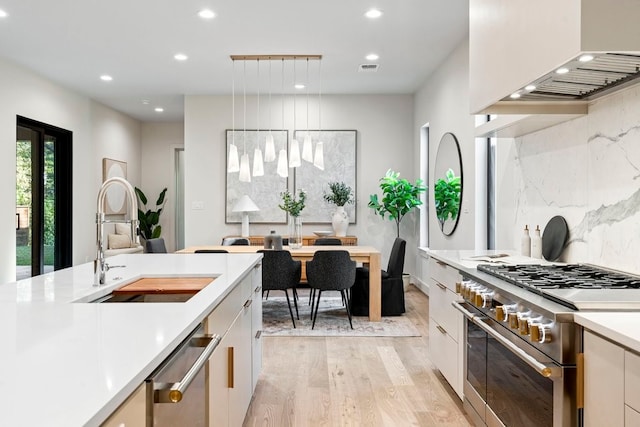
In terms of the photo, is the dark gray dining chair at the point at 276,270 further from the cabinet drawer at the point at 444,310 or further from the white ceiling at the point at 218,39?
the white ceiling at the point at 218,39

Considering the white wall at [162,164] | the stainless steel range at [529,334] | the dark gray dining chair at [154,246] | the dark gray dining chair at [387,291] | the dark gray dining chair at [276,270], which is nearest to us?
the stainless steel range at [529,334]

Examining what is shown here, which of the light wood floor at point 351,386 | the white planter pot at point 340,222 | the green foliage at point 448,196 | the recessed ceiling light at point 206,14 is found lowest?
the light wood floor at point 351,386

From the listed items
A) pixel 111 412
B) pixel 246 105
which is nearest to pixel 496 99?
pixel 111 412

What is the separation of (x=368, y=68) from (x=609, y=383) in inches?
192

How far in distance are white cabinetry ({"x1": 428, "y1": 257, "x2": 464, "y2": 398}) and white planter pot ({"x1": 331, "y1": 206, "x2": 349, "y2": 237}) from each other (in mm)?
3552

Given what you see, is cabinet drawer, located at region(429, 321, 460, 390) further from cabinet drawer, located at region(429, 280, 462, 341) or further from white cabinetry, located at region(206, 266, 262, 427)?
white cabinetry, located at region(206, 266, 262, 427)

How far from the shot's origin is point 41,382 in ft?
2.80

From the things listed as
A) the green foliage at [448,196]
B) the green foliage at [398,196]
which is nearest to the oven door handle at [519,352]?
the green foliage at [448,196]

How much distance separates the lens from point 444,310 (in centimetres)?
305

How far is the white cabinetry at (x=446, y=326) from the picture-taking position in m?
2.74

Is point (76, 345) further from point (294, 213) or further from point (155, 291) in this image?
point (294, 213)

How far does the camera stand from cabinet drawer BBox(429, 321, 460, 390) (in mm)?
2822

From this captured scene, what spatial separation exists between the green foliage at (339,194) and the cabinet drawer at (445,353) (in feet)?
12.0

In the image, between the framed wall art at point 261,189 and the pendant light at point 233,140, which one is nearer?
the pendant light at point 233,140
